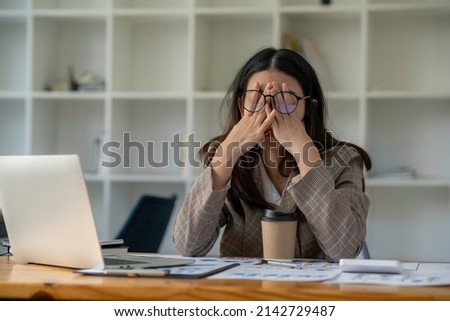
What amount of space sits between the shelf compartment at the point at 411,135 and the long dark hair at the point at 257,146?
6.96 feet

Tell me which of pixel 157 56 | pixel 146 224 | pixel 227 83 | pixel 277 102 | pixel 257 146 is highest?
pixel 157 56

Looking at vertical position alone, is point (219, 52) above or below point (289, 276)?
above

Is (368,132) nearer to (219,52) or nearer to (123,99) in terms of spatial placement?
(219,52)

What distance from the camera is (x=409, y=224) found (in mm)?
4340

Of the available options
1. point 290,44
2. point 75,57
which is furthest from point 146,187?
point 290,44

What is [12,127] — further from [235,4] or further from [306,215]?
[306,215]

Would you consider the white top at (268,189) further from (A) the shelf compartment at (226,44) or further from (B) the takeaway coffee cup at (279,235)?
(A) the shelf compartment at (226,44)

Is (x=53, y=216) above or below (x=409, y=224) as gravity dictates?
above

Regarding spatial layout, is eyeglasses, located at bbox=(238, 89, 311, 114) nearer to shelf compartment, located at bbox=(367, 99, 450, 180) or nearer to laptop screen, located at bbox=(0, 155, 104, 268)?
laptop screen, located at bbox=(0, 155, 104, 268)

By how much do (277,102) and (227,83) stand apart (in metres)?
2.38

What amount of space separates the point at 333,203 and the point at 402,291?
2.21ft

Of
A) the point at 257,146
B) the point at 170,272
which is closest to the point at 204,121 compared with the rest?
the point at 257,146

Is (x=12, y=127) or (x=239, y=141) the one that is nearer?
(x=239, y=141)

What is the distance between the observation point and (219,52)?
4.48 m
